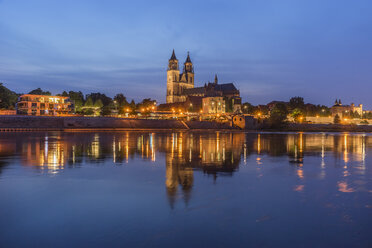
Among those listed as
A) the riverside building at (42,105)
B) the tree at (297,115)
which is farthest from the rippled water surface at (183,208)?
the tree at (297,115)

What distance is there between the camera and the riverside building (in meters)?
115

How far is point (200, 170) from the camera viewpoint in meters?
15.3

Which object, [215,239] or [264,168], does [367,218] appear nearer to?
[215,239]

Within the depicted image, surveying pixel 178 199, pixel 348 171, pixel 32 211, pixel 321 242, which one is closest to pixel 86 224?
pixel 32 211

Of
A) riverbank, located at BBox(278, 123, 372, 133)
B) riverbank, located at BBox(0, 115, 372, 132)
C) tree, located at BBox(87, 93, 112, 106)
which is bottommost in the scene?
riverbank, located at BBox(278, 123, 372, 133)

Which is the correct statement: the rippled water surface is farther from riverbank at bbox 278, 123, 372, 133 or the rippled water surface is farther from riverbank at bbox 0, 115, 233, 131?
riverbank at bbox 278, 123, 372, 133

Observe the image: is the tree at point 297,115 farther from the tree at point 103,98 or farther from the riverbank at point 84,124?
the tree at point 103,98

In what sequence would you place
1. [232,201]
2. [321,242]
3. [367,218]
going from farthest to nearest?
[232,201] < [367,218] < [321,242]

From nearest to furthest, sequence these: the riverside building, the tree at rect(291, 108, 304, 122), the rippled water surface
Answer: the rippled water surface, the riverside building, the tree at rect(291, 108, 304, 122)

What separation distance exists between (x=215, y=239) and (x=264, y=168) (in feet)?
36.0

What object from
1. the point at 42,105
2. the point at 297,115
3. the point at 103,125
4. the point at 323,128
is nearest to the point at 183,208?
the point at 103,125

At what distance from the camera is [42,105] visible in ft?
389

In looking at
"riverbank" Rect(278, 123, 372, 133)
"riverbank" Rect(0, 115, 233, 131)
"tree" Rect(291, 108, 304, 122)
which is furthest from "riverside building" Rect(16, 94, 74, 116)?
"tree" Rect(291, 108, 304, 122)

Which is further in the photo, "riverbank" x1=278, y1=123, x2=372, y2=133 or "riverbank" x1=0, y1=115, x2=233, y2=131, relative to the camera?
"riverbank" x1=278, y1=123, x2=372, y2=133
